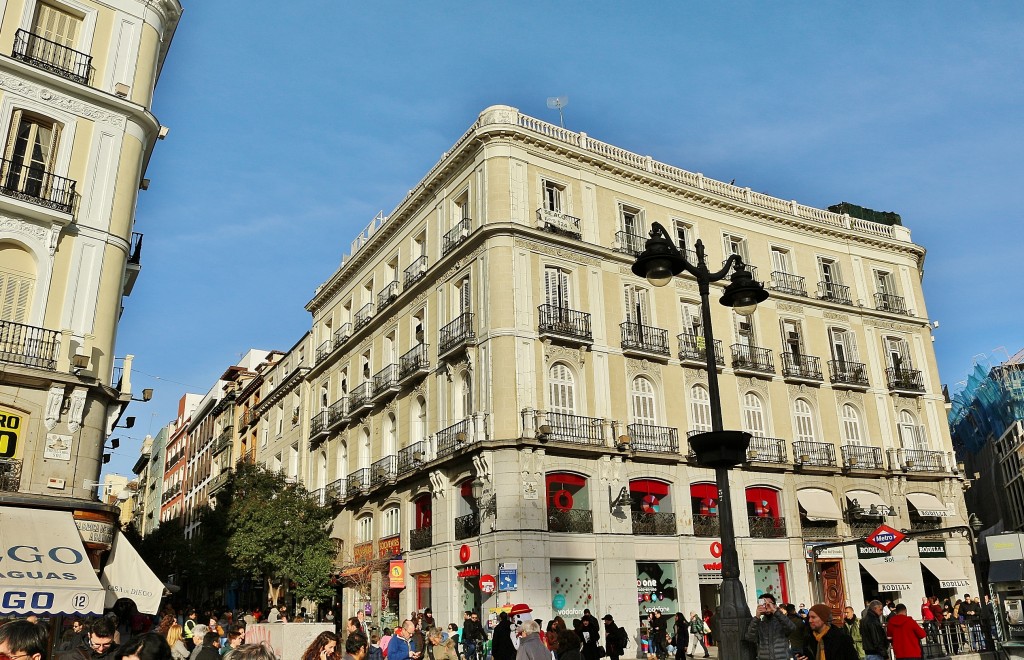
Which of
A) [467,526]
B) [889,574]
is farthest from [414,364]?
[889,574]

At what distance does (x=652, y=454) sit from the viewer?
28.4 metres

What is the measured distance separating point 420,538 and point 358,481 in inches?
240

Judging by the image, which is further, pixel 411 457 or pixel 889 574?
pixel 889 574

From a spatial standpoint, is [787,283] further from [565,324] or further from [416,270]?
[416,270]

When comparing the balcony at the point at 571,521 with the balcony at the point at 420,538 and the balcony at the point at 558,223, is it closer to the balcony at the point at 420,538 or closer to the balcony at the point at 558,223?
the balcony at the point at 420,538

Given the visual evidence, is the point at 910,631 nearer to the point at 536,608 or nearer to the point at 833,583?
the point at 536,608

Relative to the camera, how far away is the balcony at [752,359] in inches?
1264

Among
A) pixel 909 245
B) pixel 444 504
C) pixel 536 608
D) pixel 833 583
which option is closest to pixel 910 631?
pixel 536 608

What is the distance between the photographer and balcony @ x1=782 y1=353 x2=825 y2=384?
109 ft

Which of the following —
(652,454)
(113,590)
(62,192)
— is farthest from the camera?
(652,454)

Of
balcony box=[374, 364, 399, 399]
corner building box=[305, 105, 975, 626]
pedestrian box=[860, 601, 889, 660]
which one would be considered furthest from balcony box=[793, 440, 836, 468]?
pedestrian box=[860, 601, 889, 660]

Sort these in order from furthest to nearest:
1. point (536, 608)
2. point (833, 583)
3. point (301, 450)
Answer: point (301, 450)
point (833, 583)
point (536, 608)

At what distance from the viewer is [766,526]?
100ft

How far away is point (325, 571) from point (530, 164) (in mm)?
18055
